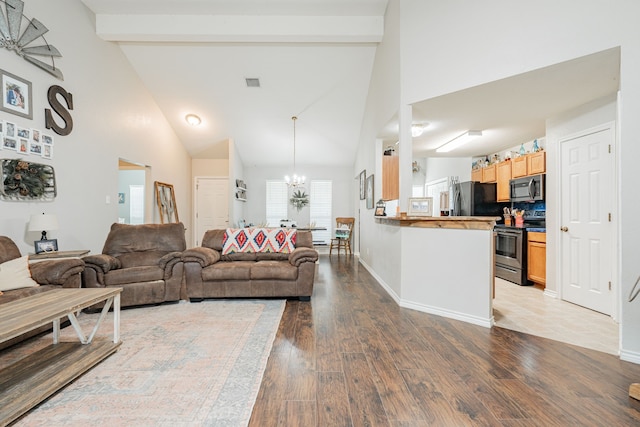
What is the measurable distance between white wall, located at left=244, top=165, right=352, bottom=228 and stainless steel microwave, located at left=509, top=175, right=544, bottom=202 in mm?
3967

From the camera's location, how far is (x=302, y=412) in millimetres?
1555

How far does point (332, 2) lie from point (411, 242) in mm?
3379

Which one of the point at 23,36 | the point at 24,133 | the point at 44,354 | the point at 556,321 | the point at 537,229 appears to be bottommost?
the point at 556,321

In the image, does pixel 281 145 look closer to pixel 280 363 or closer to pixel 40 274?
pixel 40 274

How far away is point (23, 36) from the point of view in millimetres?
3117

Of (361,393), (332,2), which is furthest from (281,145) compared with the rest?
(361,393)

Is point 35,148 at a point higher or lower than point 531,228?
higher

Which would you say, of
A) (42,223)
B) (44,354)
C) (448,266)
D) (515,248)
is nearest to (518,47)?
(448,266)

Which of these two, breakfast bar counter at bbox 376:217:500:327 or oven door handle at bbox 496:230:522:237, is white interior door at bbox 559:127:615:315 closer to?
oven door handle at bbox 496:230:522:237

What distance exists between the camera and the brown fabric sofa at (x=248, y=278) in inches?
134

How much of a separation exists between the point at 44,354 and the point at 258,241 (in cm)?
237

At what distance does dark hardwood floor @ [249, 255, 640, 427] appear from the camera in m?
1.54

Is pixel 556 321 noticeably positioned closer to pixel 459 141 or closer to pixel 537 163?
pixel 537 163

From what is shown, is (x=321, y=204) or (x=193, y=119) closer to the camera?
(x=193, y=119)
